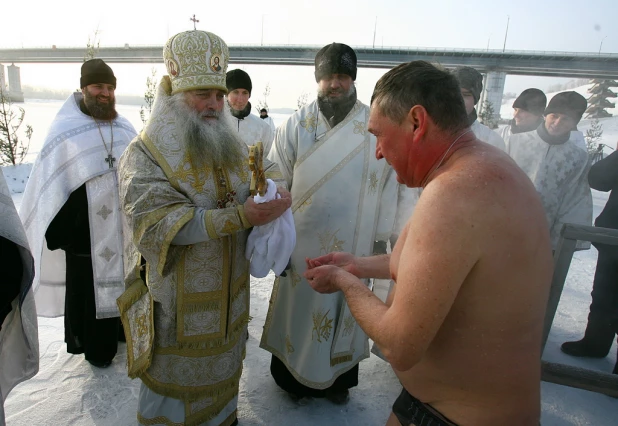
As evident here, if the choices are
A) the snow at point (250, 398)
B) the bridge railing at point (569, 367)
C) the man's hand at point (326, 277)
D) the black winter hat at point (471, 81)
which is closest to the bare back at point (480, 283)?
the man's hand at point (326, 277)

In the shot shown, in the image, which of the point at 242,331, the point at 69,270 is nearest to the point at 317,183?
the point at 242,331

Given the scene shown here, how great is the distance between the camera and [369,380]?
3.53m

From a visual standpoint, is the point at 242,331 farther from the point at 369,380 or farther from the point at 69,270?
the point at 69,270

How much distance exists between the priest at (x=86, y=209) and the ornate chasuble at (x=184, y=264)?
1191 mm

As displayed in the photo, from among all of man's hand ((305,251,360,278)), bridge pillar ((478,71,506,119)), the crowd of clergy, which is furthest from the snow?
bridge pillar ((478,71,506,119))

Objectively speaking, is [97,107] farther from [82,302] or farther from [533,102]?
[533,102]

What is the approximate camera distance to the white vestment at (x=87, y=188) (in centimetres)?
333

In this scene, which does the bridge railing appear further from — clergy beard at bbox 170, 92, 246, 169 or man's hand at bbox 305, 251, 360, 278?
clergy beard at bbox 170, 92, 246, 169

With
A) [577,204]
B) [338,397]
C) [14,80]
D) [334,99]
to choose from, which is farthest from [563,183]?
[14,80]

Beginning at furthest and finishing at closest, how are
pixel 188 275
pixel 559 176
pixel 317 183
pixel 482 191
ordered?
1. pixel 559 176
2. pixel 317 183
3. pixel 188 275
4. pixel 482 191

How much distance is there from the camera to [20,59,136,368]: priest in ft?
11.0

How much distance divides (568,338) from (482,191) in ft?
13.6

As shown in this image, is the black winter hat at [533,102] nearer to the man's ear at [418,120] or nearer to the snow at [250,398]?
the snow at [250,398]

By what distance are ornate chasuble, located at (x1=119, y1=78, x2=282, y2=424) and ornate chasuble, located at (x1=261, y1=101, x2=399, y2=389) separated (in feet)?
1.99
